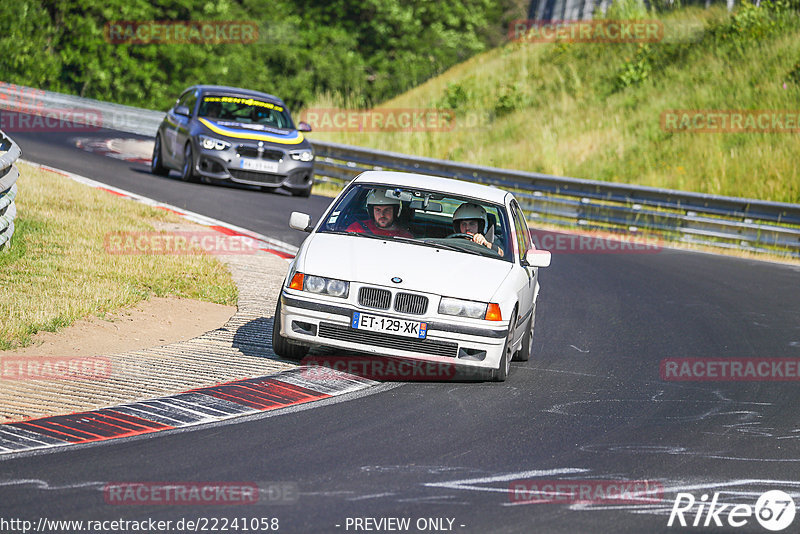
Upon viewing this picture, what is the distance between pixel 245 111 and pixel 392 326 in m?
13.7

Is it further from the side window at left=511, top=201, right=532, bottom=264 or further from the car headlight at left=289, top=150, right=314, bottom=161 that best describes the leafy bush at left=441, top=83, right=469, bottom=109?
the side window at left=511, top=201, right=532, bottom=264

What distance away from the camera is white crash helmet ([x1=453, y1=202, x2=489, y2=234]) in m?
9.55

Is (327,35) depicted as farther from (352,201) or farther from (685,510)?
(685,510)

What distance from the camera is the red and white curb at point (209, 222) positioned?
15062 millimetres

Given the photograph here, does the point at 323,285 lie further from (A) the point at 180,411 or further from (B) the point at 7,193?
(B) the point at 7,193

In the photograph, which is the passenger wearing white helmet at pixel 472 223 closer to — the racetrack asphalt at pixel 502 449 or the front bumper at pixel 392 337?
the racetrack asphalt at pixel 502 449

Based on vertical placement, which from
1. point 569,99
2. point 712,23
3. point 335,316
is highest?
point 712,23

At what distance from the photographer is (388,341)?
8305 mm

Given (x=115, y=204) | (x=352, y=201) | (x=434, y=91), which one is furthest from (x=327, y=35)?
(x=352, y=201)

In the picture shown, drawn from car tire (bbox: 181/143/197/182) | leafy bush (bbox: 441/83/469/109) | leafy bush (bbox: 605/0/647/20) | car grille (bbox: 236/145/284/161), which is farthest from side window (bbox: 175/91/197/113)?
leafy bush (bbox: 605/0/647/20)

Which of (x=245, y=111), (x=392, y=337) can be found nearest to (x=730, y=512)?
(x=392, y=337)

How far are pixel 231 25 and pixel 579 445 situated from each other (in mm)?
48238

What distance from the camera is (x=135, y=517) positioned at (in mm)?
5156

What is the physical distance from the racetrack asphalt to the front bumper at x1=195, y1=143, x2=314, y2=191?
9.67 metres
